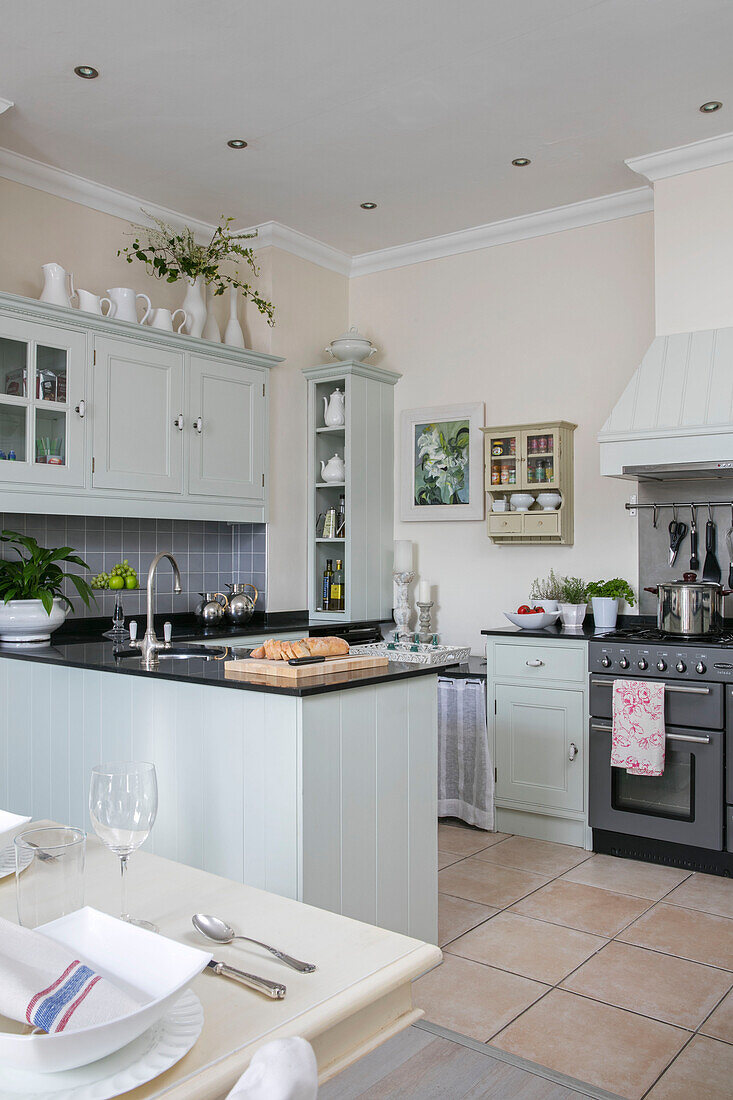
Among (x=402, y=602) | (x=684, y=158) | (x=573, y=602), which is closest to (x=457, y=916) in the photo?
(x=573, y=602)

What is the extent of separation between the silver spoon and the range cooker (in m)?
2.80

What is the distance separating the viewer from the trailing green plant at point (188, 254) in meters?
4.44

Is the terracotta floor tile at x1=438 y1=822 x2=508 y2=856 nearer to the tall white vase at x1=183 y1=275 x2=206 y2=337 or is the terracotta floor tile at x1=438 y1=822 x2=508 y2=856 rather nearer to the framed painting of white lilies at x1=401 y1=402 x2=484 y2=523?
the framed painting of white lilies at x1=401 y1=402 x2=484 y2=523

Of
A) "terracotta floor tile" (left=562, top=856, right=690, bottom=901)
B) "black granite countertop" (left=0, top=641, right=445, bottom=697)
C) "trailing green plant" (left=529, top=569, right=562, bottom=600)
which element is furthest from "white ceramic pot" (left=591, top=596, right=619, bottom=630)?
"black granite countertop" (left=0, top=641, right=445, bottom=697)

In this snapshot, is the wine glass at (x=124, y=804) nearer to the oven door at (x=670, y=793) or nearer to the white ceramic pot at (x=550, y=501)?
the oven door at (x=670, y=793)

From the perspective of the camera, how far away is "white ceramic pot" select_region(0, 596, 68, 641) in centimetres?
354

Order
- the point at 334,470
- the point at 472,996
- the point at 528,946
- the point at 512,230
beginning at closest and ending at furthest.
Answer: the point at 472,996
the point at 528,946
the point at 512,230
the point at 334,470

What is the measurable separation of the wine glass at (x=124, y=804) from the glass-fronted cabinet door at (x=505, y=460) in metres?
3.57

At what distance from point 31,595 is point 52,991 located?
298 cm

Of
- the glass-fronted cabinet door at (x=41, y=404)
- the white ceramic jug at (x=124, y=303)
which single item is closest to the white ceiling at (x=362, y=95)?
the white ceramic jug at (x=124, y=303)

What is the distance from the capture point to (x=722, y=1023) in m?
2.44

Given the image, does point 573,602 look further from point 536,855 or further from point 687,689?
point 536,855

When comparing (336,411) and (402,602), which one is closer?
(336,411)

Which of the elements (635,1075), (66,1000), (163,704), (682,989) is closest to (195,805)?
(163,704)
